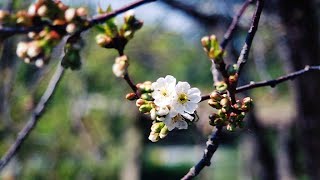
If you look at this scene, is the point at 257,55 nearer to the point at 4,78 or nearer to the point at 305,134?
the point at 305,134

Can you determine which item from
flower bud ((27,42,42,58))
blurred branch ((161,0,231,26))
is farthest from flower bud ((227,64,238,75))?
blurred branch ((161,0,231,26))

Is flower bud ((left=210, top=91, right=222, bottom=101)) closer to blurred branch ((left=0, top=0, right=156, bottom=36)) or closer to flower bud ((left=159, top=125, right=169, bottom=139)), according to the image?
flower bud ((left=159, top=125, right=169, bottom=139))

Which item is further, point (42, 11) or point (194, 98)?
point (194, 98)

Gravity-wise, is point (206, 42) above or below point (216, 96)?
above

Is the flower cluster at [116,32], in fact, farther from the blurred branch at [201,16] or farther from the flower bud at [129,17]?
the blurred branch at [201,16]

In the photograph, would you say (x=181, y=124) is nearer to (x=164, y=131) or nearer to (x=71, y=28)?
(x=164, y=131)

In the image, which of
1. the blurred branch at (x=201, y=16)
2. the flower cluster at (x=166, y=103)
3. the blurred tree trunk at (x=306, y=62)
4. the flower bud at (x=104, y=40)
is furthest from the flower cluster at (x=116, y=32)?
the blurred branch at (x=201, y=16)

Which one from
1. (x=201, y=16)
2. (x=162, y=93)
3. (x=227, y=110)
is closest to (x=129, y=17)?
(x=162, y=93)
